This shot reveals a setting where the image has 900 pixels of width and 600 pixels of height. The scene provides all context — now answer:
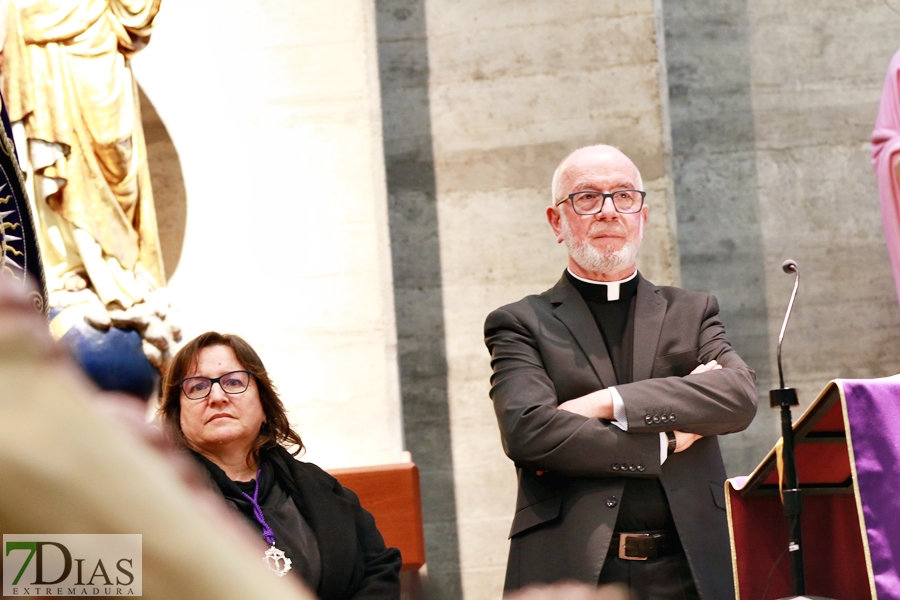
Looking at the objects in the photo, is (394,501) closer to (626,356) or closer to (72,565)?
(626,356)

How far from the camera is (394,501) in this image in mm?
4797

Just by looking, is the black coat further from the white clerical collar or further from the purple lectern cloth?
the purple lectern cloth

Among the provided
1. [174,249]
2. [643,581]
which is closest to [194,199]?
[174,249]

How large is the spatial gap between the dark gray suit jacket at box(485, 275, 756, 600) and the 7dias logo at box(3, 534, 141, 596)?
255 centimetres

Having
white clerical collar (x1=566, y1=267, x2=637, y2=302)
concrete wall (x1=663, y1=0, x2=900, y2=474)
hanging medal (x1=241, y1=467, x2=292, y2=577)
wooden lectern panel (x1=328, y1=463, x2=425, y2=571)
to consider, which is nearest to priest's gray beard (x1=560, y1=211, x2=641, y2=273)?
white clerical collar (x1=566, y1=267, x2=637, y2=302)

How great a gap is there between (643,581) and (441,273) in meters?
3.57

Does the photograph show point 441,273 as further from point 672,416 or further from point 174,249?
point 672,416

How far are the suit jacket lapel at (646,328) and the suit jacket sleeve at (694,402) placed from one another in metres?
0.13

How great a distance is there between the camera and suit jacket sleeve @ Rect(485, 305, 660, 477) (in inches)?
116

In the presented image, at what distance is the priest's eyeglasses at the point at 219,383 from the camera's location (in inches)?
118

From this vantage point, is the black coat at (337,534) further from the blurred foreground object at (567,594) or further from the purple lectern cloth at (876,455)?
the blurred foreground object at (567,594)

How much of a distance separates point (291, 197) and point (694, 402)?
301 centimetres

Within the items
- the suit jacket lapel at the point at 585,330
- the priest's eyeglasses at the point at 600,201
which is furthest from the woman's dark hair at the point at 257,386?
the priest's eyeglasses at the point at 600,201

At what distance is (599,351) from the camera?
3.24 meters
